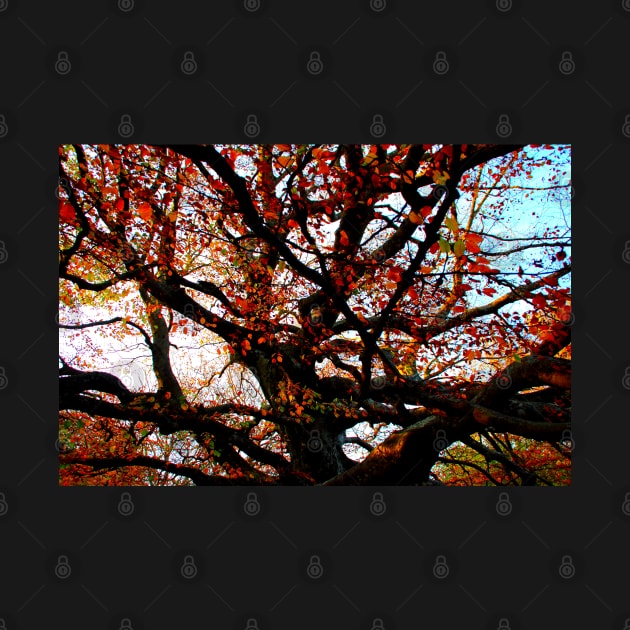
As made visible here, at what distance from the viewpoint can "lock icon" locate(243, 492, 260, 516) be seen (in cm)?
264

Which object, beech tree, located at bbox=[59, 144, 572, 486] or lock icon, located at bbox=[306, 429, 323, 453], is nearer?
beech tree, located at bbox=[59, 144, 572, 486]

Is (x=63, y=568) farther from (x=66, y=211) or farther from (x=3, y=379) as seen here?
(x=66, y=211)

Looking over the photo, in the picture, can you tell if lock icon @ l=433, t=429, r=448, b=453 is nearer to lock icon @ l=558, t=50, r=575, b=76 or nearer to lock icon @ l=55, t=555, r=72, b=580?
lock icon @ l=558, t=50, r=575, b=76

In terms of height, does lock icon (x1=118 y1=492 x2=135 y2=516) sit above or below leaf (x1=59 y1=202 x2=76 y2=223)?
below

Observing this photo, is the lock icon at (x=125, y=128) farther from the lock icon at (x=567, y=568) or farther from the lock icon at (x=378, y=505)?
the lock icon at (x=567, y=568)

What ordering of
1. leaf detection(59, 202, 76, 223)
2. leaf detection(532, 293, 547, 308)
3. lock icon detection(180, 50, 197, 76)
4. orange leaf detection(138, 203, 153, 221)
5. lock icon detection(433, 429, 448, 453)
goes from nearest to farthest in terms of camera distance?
lock icon detection(180, 50, 197, 76) → leaf detection(59, 202, 76, 223) → lock icon detection(433, 429, 448, 453) → leaf detection(532, 293, 547, 308) → orange leaf detection(138, 203, 153, 221)

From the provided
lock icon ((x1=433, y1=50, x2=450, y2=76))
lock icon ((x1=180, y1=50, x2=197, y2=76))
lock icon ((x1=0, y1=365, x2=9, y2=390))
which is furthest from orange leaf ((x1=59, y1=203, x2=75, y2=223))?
lock icon ((x1=433, y1=50, x2=450, y2=76))

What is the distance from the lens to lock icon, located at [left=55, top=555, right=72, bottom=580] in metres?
2.56

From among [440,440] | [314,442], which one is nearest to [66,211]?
[440,440]

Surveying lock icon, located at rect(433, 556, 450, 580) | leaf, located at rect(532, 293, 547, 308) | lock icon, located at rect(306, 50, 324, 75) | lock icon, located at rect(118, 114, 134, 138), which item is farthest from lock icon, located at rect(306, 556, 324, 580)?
leaf, located at rect(532, 293, 547, 308)

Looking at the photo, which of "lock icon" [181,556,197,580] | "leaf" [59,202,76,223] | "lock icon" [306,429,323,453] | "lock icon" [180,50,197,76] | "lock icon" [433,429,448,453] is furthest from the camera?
"lock icon" [306,429,323,453]

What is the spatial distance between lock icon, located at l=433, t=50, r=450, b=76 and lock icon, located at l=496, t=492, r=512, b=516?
8.87ft

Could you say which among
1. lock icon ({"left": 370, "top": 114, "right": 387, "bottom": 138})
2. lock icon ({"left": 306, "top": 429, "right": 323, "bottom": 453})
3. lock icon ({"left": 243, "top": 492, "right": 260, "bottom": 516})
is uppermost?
lock icon ({"left": 370, "top": 114, "right": 387, "bottom": 138})

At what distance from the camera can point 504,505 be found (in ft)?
8.54
